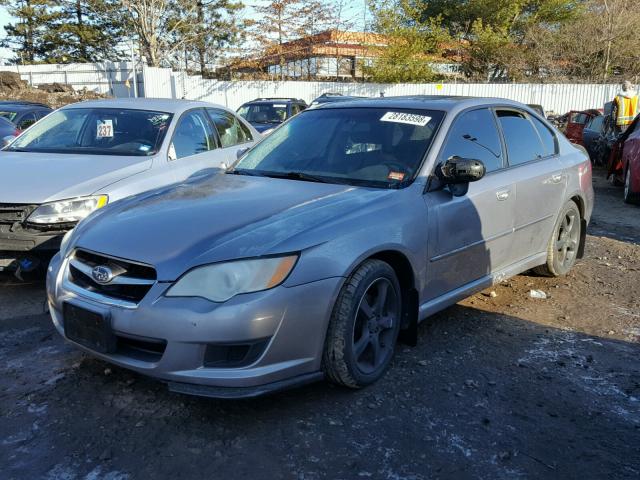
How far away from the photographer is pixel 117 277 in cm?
294

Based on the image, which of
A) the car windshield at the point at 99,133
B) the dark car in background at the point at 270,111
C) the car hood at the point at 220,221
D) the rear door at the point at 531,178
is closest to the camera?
the car hood at the point at 220,221

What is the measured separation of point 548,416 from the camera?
3098 millimetres

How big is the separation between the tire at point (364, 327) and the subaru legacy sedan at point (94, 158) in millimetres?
2633

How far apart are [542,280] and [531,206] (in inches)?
45.8

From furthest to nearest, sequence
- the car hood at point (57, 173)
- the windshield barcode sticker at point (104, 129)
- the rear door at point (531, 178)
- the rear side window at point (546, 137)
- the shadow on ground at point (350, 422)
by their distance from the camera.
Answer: the windshield barcode sticker at point (104, 129), the rear side window at point (546, 137), the car hood at point (57, 173), the rear door at point (531, 178), the shadow on ground at point (350, 422)

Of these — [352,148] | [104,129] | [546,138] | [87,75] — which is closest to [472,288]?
[352,148]

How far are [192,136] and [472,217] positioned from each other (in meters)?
3.48

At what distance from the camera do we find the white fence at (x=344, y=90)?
82.5ft

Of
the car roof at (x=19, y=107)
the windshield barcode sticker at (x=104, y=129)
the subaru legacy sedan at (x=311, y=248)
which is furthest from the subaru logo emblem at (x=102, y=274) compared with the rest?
the car roof at (x=19, y=107)

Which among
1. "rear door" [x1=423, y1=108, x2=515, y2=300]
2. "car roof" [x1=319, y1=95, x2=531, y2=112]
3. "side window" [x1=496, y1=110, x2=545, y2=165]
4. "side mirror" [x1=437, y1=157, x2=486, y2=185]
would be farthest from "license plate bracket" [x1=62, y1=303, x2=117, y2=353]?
"side window" [x1=496, y1=110, x2=545, y2=165]

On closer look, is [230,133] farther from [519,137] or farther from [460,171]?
[460,171]

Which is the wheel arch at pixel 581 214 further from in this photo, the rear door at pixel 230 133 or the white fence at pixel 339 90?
the white fence at pixel 339 90

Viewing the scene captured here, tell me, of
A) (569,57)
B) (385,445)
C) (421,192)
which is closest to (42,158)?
(421,192)

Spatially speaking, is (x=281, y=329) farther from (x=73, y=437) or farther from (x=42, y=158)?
(x=42, y=158)
